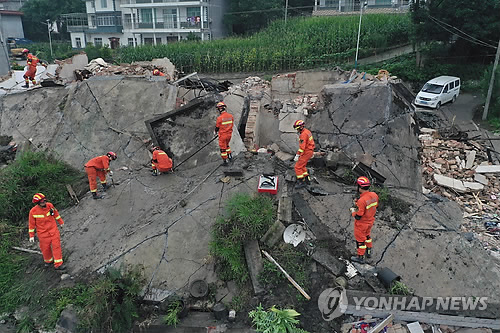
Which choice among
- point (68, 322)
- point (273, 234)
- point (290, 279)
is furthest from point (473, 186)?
point (68, 322)

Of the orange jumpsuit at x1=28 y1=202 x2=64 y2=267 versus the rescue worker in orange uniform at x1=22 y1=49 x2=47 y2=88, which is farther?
the rescue worker in orange uniform at x1=22 y1=49 x2=47 y2=88

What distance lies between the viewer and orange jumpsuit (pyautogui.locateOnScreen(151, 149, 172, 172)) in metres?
8.28

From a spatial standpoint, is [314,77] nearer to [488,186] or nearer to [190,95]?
[190,95]

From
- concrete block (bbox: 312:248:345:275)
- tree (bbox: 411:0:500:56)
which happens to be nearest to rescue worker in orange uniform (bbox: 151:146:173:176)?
concrete block (bbox: 312:248:345:275)

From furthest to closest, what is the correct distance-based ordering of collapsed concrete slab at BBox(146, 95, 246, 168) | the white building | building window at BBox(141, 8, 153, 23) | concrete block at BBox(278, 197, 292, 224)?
building window at BBox(141, 8, 153, 23) < the white building < collapsed concrete slab at BBox(146, 95, 246, 168) < concrete block at BBox(278, 197, 292, 224)

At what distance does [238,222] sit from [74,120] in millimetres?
6464

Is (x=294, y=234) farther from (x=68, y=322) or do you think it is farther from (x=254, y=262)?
(x=68, y=322)

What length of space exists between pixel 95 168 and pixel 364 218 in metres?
5.58

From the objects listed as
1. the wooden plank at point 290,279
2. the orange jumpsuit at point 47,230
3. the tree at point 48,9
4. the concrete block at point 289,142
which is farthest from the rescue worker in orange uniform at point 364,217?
the tree at point 48,9

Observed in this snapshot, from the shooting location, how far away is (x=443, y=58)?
22.1m

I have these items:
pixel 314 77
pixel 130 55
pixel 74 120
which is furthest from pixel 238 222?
pixel 130 55

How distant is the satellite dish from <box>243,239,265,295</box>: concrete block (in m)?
0.53
